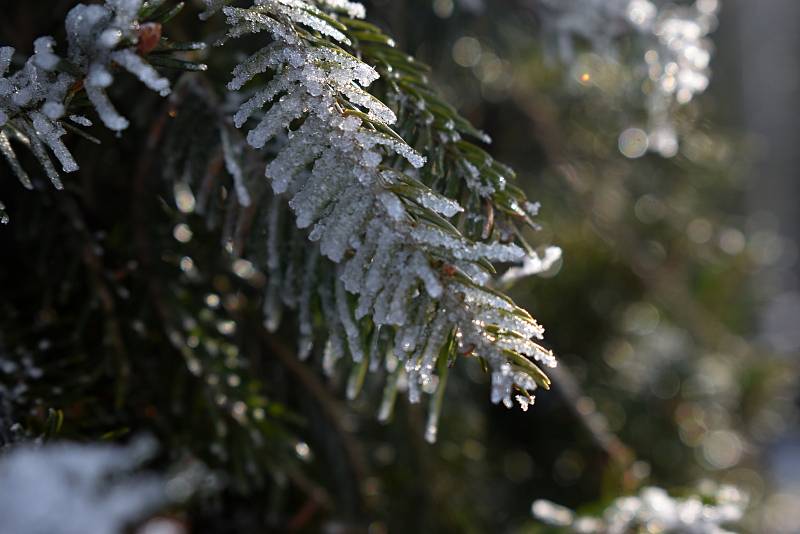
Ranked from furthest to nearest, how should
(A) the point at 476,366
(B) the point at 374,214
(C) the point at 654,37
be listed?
(A) the point at 476,366, (C) the point at 654,37, (B) the point at 374,214

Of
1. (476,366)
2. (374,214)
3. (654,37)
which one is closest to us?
(374,214)

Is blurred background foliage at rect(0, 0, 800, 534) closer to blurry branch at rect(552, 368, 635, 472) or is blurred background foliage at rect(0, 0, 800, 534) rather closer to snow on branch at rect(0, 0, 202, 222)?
blurry branch at rect(552, 368, 635, 472)

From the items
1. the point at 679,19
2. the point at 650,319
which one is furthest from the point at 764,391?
the point at 679,19

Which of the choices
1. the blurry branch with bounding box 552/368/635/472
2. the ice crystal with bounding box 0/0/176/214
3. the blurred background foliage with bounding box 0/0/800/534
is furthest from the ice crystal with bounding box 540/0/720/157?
the ice crystal with bounding box 0/0/176/214

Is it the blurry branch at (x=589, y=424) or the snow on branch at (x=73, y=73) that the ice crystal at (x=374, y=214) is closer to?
the snow on branch at (x=73, y=73)

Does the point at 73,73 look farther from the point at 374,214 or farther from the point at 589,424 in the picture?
the point at 589,424

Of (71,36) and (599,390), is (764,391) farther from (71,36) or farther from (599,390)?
(71,36)

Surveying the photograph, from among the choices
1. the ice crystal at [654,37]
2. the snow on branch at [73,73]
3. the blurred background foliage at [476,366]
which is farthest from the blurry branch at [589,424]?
the snow on branch at [73,73]

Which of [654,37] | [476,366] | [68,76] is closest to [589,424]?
[476,366]

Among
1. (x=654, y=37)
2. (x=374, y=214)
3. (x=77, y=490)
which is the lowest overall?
(x=77, y=490)
